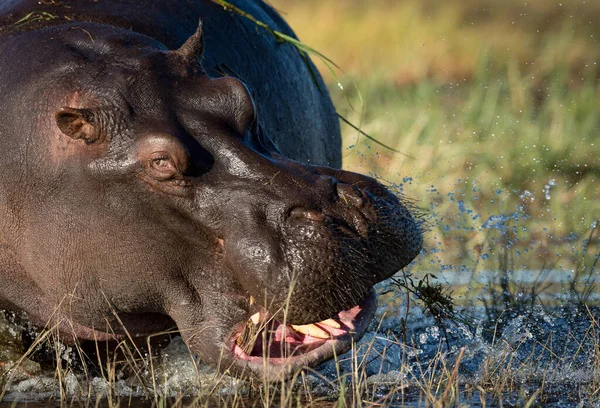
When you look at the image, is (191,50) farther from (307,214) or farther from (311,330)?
(311,330)

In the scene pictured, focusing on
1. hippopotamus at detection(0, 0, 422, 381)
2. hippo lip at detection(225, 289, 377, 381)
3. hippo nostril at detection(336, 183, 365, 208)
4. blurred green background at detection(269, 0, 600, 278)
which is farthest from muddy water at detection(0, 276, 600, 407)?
blurred green background at detection(269, 0, 600, 278)

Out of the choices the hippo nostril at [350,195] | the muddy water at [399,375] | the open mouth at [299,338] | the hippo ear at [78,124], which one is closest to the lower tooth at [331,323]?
the open mouth at [299,338]

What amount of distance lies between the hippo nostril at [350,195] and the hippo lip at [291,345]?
366 mm

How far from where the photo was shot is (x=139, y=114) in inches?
153

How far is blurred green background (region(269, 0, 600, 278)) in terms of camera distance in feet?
23.7

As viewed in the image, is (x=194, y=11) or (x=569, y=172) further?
(x=569, y=172)

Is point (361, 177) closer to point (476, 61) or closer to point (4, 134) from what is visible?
point (4, 134)

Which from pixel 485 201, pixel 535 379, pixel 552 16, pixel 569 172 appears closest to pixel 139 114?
pixel 535 379

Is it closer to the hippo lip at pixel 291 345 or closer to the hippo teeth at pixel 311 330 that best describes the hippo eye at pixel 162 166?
the hippo lip at pixel 291 345

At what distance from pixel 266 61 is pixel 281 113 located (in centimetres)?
26

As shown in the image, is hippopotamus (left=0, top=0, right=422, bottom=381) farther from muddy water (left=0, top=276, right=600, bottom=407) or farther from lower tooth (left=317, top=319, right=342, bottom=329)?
muddy water (left=0, top=276, right=600, bottom=407)

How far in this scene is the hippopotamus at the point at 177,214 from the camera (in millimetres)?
3732

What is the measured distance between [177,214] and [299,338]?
0.59 metres

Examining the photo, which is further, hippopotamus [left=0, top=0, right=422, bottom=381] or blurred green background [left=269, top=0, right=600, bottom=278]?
blurred green background [left=269, top=0, right=600, bottom=278]
